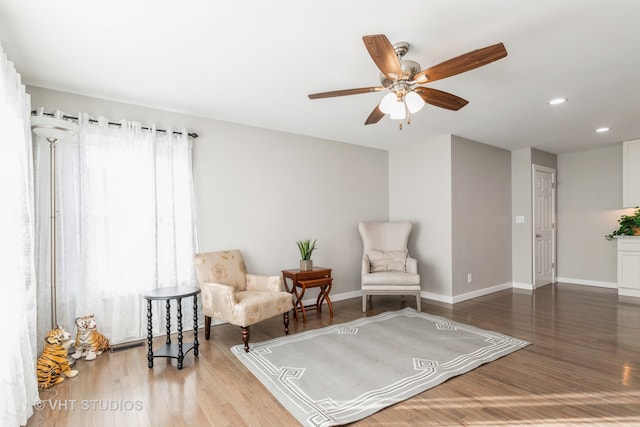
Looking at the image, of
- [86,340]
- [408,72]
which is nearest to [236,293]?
Result: [86,340]

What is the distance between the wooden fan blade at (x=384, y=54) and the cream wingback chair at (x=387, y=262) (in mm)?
2743

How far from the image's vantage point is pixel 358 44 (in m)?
2.33

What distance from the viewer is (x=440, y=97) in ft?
8.27

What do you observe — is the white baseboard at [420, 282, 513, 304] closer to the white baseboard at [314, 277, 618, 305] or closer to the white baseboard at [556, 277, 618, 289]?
the white baseboard at [314, 277, 618, 305]

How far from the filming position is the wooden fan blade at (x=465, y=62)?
1856 millimetres

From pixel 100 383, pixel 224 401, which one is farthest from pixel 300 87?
pixel 100 383

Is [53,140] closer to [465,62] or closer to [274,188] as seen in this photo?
[274,188]

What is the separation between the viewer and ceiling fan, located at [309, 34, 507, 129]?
6.18ft

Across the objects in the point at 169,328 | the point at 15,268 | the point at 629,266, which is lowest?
the point at 169,328

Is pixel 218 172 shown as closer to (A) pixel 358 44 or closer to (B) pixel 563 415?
(A) pixel 358 44

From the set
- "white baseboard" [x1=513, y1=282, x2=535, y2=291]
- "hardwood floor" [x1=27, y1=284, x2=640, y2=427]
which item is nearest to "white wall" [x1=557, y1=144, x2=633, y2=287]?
"white baseboard" [x1=513, y1=282, x2=535, y2=291]

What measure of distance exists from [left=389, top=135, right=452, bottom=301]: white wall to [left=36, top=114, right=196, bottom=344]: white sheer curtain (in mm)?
3277

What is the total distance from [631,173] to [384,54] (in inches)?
214

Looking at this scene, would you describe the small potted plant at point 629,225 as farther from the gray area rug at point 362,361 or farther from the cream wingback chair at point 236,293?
the cream wingback chair at point 236,293
